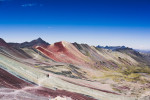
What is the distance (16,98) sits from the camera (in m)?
25.8

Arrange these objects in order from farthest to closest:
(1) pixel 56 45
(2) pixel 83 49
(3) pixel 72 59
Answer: (2) pixel 83 49 → (1) pixel 56 45 → (3) pixel 72 59

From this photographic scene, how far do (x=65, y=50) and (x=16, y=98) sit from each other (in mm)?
110752

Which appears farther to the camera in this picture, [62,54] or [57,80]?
[62,54]

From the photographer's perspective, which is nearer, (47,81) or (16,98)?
(16,98)

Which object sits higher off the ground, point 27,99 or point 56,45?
point 56,45

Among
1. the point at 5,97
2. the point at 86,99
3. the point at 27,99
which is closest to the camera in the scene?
the point at 5,97

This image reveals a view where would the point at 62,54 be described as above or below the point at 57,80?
above

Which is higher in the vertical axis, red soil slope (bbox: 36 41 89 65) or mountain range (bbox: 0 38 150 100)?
red soil slope (bbox: 36 41 89 65)

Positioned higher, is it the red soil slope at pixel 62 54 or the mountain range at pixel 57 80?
the red soil slope at pixel 62 54

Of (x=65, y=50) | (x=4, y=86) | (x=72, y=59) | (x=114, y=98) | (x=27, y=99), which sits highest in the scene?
(x=65, y=50)

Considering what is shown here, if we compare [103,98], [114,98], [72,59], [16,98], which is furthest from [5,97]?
[72,59]

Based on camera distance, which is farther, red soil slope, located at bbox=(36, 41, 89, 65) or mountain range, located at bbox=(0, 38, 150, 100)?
red soil slope, located at bbox=(36, 41, 89, 65)

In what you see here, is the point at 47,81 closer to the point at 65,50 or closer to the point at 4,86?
the point at 4,86

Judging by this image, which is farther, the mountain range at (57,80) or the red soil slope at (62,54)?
the red soil slope at (62,54)
